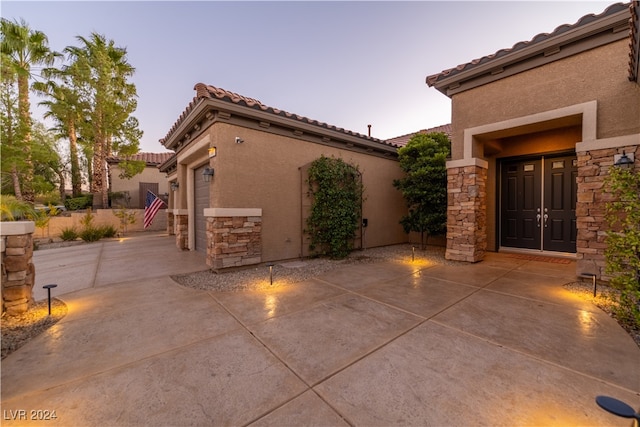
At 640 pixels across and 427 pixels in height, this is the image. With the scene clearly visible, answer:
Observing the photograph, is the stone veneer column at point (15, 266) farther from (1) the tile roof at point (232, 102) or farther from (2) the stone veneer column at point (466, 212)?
(2) the stone veneer column at point (466, 212)

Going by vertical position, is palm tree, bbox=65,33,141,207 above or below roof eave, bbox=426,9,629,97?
above

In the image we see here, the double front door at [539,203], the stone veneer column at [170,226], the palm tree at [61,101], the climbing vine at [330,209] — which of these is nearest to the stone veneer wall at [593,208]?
the double front door at [539,203]

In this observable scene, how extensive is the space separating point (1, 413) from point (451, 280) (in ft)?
18.1

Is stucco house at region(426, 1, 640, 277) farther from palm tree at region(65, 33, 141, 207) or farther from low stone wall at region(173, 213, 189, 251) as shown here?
palm tree at region(65, 33, 141, 207)

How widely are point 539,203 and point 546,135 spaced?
178 cm

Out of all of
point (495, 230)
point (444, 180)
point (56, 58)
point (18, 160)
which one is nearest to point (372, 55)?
point (444, 180)

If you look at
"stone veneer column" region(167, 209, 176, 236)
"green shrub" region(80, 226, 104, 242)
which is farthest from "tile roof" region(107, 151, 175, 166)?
"green shrub" region(80, 226, 104, 242)

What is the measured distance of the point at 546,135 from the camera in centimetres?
632

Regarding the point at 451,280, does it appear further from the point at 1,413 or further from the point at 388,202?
the point at 1,413

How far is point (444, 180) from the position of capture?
A: 23.6ft

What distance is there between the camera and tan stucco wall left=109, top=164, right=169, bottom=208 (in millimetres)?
16344

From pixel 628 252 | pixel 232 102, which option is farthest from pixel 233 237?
pixel 628 252

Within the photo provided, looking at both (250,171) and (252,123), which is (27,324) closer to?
(250,171)

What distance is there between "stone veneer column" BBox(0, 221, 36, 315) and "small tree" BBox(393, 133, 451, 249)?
8.01 meters
